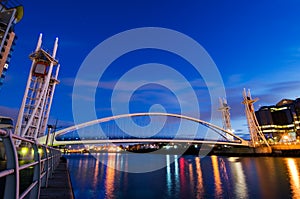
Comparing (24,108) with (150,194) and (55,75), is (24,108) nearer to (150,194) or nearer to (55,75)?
(55,75)

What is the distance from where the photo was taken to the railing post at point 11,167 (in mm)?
1352

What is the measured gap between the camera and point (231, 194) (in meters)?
11.6

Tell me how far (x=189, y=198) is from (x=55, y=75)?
3682 centimetres

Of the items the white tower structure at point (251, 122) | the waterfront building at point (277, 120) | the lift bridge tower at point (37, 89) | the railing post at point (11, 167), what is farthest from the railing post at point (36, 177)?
the waterfront building at point (277, 120)

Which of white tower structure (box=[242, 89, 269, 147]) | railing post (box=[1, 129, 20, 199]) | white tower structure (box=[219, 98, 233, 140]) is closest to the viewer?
railing post (box=[1, 129, 20, 199])

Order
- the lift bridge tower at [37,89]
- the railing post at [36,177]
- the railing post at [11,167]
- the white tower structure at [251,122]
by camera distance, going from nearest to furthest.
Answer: the railing post at [11,167] < the railing post at [36,177] < the lift bridge tower at [37,89] < the white tower structure at [251,122]

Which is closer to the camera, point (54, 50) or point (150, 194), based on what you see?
point (150, 194)

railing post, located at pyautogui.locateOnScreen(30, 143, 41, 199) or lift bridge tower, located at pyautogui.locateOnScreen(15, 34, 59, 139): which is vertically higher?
lift bridge tower, located at pyautogui.locateOnScreen(15, 34, 59, 139)

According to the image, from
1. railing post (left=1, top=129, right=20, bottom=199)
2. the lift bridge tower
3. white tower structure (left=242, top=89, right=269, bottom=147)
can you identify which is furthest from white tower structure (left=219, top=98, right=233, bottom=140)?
railing post (left=1, top=129, right=20, bottom=199)

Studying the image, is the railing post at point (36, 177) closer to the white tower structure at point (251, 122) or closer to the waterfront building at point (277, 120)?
the white tower structure at point (251, 122)

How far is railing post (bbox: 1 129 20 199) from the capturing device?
135 centimetres

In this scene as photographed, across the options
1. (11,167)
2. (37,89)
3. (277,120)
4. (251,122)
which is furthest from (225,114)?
(11,167)

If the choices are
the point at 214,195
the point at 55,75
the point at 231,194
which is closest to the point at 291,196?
the point at 231,194

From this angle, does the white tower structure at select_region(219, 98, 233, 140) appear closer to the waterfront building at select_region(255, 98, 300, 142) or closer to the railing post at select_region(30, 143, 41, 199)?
the waterfront building at select_region(255, 98, 300, 142)
